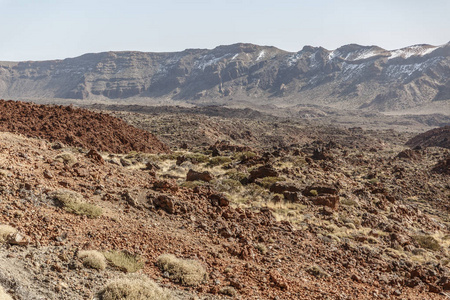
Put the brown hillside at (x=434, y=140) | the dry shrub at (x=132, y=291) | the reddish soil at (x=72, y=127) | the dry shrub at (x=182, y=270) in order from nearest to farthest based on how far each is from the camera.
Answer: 1. the dry shrub at (x=132, y=291)
2. the dry shrub at (x=182, y=270)
3. the reddish soil at (x=72, y=127)
4. the brown hillside at (x=434, y=140)

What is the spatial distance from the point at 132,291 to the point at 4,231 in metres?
2.50

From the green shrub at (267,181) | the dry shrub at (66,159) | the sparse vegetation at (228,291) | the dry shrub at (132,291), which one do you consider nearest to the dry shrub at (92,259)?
the dry shrub at (132,291)

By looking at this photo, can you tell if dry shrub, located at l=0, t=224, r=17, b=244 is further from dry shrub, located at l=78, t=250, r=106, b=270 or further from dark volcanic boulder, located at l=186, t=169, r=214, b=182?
dark volcanic boulder, located at l=186, t=169, r=214, b=182

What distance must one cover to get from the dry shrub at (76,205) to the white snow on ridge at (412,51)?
647 ft

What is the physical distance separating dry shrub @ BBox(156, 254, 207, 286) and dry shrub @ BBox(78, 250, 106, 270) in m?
1.20

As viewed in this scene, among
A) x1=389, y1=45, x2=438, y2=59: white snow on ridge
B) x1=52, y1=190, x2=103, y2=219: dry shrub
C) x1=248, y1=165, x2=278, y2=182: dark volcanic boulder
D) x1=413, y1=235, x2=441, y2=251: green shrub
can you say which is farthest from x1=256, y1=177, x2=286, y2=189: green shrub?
x1=389, y1=45, x2=438, y2=59: white snow on ridge

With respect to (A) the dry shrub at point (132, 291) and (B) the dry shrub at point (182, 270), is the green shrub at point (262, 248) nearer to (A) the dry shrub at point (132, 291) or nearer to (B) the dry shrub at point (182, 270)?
(B) the dry shrub at point (182, 270)

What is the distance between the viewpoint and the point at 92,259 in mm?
6039

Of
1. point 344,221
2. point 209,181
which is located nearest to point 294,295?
point 344,221

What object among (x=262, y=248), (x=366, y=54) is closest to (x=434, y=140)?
(x=262, y=248)

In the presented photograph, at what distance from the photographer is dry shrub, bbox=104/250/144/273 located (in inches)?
249

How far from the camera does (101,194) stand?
9445 mm

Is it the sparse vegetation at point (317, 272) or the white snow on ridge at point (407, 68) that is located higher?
the white snow on ridge at point (407, 68)

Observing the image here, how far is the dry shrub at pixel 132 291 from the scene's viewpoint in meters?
5.25
